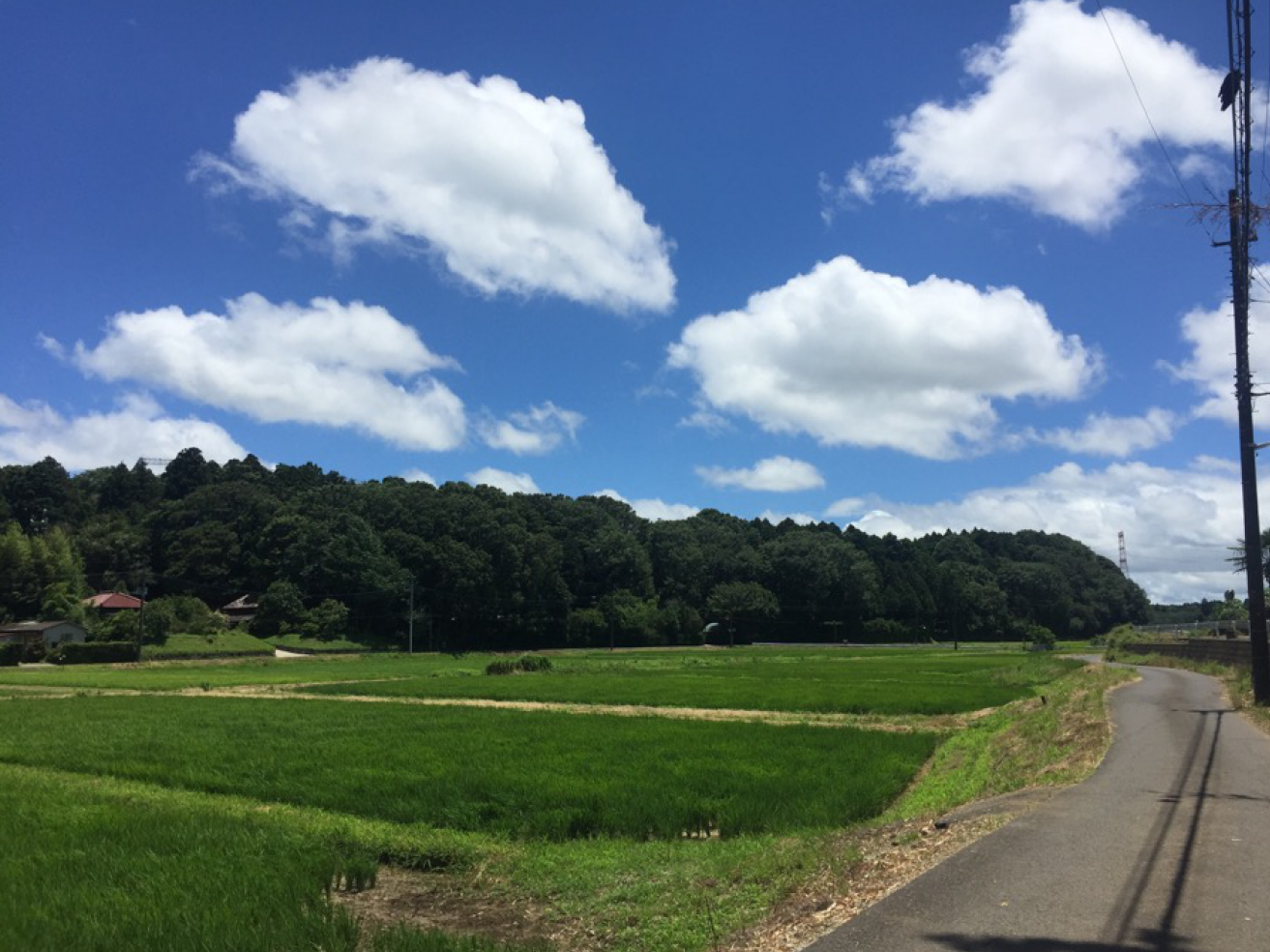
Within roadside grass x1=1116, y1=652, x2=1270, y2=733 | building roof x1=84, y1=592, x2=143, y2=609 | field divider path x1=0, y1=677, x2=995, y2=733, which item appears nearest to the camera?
roadside grass x1=1116, y1=652, x2=1270, y2=733

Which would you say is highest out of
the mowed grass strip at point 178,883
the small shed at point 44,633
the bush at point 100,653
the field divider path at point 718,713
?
the mowed grass strip at point 178,883

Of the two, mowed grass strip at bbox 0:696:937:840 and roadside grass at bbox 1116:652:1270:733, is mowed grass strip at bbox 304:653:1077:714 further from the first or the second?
mowed grass strip at bbox 0:696:937:840

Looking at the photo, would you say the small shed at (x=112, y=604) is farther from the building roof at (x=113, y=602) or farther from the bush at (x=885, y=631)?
the bush at (x=885, y=631)

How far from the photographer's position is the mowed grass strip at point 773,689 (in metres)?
35.2

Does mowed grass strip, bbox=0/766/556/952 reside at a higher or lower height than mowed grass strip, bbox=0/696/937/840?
higher

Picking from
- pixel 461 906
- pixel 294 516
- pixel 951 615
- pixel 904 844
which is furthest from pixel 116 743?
pixel 951 615

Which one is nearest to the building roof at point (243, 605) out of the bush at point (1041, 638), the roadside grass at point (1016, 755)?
the bush at point (1041, 638)

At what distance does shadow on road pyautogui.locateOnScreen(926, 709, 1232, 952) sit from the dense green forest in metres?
100

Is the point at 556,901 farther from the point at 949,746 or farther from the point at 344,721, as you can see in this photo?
the point at 344,721

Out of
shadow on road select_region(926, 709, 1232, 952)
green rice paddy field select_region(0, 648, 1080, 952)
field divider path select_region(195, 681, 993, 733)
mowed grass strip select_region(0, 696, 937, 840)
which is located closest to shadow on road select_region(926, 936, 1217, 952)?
shadow on road select_region(926, 709, 1232, 952)

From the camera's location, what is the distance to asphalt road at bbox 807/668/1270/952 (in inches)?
259

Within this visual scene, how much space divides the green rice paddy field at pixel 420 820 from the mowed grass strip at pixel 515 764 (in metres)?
0.07

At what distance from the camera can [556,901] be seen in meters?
9.53

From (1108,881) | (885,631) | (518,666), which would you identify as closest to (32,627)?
(518,666)
